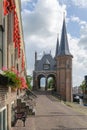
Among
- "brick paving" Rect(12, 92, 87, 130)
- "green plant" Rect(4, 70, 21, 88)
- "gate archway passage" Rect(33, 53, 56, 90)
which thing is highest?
"gate archway passage" Rect(33, 53, 56, 90)

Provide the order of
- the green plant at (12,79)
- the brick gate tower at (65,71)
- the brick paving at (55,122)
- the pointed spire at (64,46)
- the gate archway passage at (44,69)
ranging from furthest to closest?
1. the gate archway passage at (44,69)
2. the pointed spire at (64,46)
3. the brick gate tower at (65,71)
4. the brick paving at (55,122)
5. the green plant at (12,79)

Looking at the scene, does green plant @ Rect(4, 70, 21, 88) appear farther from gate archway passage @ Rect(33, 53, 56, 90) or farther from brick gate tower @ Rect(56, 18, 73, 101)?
gate archway passage @ Rect(33, 53, 56, 90)

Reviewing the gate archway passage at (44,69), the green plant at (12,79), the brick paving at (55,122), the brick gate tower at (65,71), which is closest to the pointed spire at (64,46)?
the brick gate tower at (65,71)

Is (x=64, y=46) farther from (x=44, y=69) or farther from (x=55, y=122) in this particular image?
(x=55, y=122)

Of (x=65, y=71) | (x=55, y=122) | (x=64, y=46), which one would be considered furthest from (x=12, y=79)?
(x=64, y=46)

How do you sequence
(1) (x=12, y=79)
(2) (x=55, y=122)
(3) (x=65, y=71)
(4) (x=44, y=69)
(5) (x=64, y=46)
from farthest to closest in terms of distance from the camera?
1. (4) (x=44, y=69)
2. (5) (x=64, y=46)
3. (3) (x=65, y=71)
4. (2) (x=55, y=122)
5. (1) (x=12, y=79)

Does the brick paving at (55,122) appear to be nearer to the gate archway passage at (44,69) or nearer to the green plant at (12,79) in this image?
the green plant at (12,79)

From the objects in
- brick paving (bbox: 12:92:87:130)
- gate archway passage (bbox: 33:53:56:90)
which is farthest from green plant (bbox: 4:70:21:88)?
gate archway passage (bbox: 33:53:56:90)

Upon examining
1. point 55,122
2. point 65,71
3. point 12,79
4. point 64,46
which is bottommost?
point 55,122

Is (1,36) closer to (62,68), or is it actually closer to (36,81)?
(62,68)

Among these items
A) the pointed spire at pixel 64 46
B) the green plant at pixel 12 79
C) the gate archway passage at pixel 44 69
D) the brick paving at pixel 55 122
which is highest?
the pointed spire at pixel 64 46

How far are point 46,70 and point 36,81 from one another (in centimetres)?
504

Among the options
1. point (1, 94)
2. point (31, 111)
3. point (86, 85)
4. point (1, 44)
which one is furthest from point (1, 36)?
point (86, 85)

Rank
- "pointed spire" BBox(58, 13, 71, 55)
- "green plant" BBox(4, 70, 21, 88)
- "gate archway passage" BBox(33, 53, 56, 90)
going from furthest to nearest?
"gate archway passage" BBox(33, 53, 56, 90) < "pointed spire" BBox(58, 13, 71, 55) < "green plant" BBox(4, 70, 21, 88)
